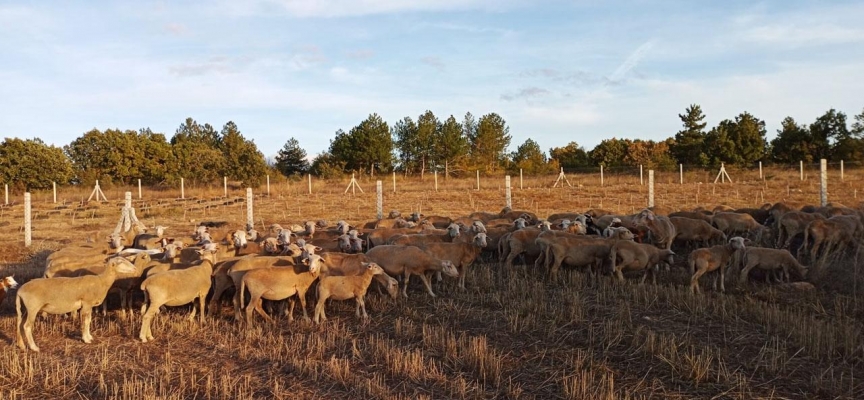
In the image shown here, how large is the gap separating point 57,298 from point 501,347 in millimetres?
6652

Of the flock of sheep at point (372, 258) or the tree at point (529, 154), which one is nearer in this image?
the flock of sheep at point (372, 258)

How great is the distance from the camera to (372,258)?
12148 millimetres

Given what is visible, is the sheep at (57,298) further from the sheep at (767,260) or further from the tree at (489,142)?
the tree at (489,142)

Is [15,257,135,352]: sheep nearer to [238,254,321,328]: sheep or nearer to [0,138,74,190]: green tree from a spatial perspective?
[238,254,321,328]: sheep

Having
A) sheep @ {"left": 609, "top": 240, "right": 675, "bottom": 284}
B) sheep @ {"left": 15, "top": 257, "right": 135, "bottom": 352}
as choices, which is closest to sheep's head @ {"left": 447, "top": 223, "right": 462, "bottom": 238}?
sheep @ {"left": 609, "top": 240, "right": 675, "bottom": 284}

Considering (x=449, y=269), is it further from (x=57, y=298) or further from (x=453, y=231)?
(x=57, y=298)

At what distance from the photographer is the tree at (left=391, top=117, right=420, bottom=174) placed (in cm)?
6594

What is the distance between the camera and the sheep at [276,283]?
9.99m

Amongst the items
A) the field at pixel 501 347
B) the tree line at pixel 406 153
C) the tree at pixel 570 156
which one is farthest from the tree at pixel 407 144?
the field at pixel 501 347

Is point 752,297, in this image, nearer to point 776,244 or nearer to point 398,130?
point 776,244

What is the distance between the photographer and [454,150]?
209ft

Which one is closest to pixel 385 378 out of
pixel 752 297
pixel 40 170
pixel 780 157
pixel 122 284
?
pixel 122 284

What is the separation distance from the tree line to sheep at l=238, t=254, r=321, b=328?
132 feet

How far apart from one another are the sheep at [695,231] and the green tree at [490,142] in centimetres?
5102
